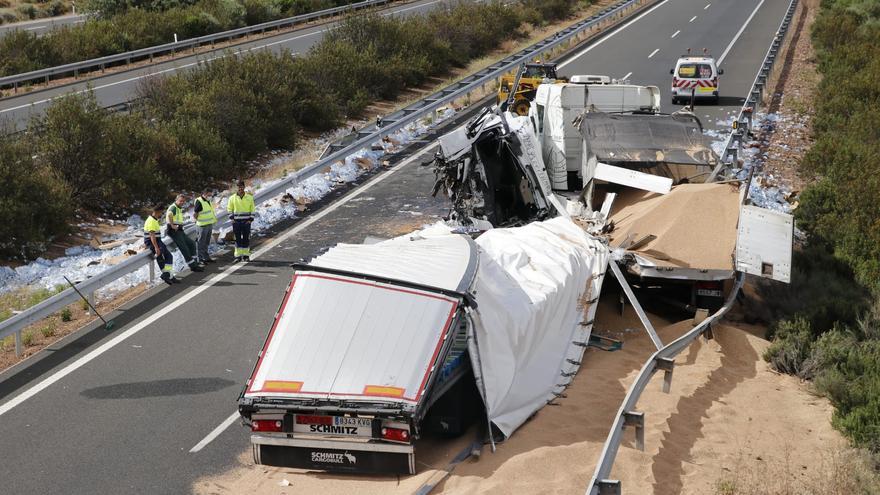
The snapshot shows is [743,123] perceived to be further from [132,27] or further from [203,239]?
[132,27]

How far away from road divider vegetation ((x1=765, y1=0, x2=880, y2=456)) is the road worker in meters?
8.93

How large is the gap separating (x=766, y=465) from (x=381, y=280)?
4.19m

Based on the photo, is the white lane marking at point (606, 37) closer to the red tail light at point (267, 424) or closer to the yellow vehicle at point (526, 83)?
the yellow vehicle at point (526, 83)

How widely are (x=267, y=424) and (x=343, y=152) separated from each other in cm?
1329

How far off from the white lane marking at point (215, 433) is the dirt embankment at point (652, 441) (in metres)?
0.50

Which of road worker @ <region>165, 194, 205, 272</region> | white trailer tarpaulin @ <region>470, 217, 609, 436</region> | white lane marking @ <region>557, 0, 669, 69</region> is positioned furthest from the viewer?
white lane marking @ <region>557, 0, 669, 69</region>

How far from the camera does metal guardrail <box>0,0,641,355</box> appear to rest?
12.3 m

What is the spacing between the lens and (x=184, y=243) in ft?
50.5

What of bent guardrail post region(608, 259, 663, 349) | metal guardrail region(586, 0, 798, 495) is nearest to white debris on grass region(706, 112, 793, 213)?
metal guardrail region(586, 0, 798, 495)

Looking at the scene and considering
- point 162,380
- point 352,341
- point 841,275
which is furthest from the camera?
point 841,275

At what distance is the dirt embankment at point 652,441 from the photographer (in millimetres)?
8703

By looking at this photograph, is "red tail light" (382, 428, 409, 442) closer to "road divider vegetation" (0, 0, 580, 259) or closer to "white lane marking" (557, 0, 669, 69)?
"road divider vegetation" (0, 0, 580, 259)

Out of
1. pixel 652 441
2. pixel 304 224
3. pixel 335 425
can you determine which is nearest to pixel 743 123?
pixel 304 224

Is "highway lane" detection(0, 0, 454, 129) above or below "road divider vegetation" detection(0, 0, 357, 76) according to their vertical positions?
below
